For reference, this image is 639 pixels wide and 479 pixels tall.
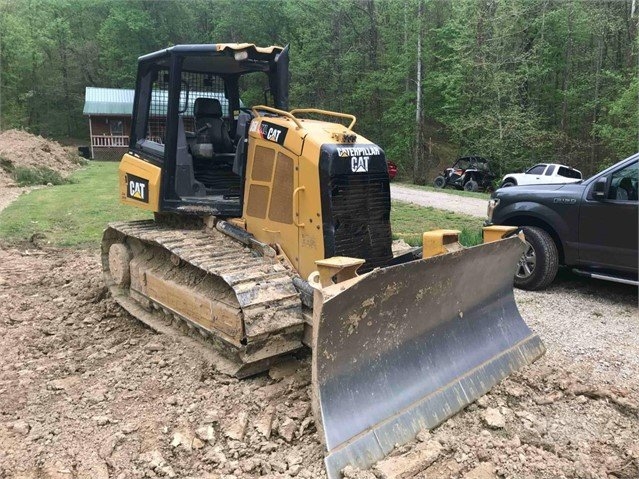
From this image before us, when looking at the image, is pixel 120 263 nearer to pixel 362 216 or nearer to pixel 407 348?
pixel 362 216

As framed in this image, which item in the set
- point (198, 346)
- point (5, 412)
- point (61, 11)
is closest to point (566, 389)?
point (198, 346)

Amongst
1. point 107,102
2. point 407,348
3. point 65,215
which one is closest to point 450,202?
point 65,215

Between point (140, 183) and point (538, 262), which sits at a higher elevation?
point (140, 183)

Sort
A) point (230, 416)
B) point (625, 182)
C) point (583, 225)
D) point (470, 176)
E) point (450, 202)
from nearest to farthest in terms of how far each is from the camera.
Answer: point (230, 416)
point (625, 182)
point (583, 225)
point (450, 202)
point (470, 176)

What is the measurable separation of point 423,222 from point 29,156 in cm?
1716

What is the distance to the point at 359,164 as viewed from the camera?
442 cm

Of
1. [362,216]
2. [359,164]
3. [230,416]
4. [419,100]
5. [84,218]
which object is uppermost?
[419,100]

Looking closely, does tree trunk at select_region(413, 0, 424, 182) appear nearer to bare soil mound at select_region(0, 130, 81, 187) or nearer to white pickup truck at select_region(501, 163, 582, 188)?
white pickup truck at select_region(501, 163, 582, 188)

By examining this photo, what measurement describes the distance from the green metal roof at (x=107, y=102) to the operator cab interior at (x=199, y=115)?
35.0 m

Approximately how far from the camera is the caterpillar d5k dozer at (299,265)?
133 inches

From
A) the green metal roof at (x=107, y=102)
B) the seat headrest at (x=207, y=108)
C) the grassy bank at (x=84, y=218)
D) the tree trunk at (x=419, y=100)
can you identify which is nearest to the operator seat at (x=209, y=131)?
the seat headrest at (x=207, y=108)

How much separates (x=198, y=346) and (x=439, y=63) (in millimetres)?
30773

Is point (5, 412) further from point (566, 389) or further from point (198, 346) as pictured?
point (566, 389)

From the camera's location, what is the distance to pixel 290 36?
1679 inches
